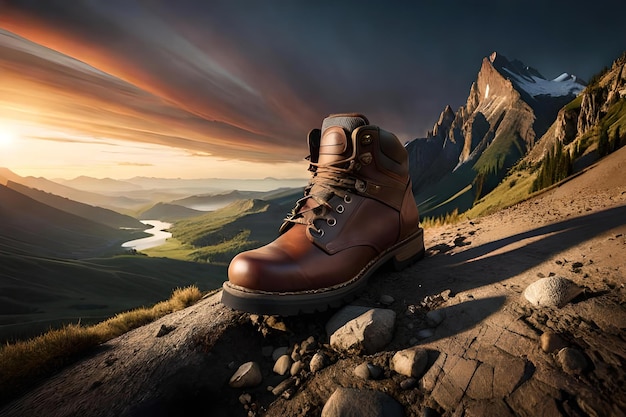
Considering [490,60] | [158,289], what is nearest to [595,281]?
[158,289]

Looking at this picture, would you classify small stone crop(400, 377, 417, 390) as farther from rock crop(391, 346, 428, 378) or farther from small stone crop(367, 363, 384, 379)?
small stone crop(367, 363, 384, 379)

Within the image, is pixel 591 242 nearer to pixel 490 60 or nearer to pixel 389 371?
pixel 389 371

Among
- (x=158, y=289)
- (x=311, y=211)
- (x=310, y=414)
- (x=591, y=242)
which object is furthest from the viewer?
(x=158, y=289)

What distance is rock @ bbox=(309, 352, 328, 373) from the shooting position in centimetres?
192

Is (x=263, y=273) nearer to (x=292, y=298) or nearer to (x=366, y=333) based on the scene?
(x=292, y=298)

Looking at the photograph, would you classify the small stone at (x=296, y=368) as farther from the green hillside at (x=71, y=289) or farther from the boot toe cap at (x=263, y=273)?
the green hillside at (x=71, y=289)

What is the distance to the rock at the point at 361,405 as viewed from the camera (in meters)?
1.48

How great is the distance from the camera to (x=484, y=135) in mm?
134625

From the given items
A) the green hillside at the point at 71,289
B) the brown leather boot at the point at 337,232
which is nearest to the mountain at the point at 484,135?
the brown leather boot at the point at 337,232

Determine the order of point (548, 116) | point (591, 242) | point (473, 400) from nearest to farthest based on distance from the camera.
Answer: point (473, 400), point (591, 242), point (548, 116)

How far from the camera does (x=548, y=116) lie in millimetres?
118438

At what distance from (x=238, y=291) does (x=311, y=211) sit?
1075 mm

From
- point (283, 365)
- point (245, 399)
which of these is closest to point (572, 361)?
point (283, 365)

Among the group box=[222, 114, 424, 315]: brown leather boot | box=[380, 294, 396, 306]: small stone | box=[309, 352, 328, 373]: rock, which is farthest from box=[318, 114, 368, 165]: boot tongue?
box=[309, 352, 328, 373]: rock
